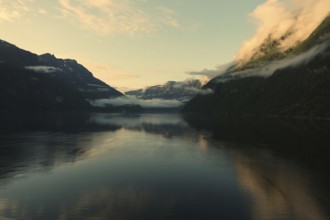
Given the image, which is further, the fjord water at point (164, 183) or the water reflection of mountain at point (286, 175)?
the water reflection of mountain at point (286, 175)

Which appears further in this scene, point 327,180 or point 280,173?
point 280,173

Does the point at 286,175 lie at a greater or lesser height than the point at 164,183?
greater

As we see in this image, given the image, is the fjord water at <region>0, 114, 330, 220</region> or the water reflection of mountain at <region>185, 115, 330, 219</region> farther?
the water reflection of mountain at <region>185, 115, 330, 219</region>

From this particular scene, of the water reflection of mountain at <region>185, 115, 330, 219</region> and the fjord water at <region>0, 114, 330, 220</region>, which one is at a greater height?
the water reflection of mountain at <region>185, 115, 330, 219</region>

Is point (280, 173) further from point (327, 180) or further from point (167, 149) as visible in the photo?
point (167, 149)

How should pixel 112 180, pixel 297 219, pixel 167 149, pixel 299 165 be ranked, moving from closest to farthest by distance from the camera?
pixel 297 219 < pixel 112 180 < pixel 299 165 < pixel 167 149

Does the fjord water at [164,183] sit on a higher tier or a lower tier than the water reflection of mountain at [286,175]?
lower

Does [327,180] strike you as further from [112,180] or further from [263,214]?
[112,180]

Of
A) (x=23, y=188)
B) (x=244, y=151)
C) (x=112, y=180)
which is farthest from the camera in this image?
(x=244, y=151)

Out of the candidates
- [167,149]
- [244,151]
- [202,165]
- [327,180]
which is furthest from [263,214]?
[167,149]

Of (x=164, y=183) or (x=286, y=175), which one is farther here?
(x=286, y=175)

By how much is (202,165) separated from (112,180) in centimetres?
3079

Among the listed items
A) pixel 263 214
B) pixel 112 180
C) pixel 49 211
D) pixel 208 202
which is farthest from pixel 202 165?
pixel 49 211

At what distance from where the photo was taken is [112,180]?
82.1 m
